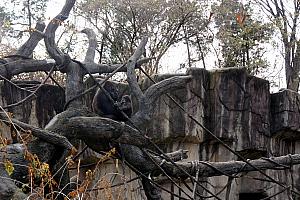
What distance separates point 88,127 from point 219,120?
3.06m

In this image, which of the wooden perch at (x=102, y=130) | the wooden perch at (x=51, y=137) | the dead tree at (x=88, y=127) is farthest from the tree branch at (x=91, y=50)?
the wooden perch at (x=51, y=137)

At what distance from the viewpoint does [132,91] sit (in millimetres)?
3285

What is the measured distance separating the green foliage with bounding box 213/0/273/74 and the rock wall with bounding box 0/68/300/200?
11.9 feet

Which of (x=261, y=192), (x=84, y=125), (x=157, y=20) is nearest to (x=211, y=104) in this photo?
(x=261, y=192)

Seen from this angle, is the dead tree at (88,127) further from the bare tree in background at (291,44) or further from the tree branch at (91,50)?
the bare tree in background at (291,44)

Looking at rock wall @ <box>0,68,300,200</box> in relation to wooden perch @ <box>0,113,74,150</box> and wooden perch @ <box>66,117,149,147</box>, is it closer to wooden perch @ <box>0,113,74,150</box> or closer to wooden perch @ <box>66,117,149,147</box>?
wooden perch @ <box>66,117,149,147</box>

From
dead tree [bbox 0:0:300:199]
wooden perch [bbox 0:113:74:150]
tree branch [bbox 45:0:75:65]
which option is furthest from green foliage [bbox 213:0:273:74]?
wooden perch [bbox 0:113:74:150]

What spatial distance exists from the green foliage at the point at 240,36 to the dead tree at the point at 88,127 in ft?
21.4

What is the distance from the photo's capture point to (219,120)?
5840 mm

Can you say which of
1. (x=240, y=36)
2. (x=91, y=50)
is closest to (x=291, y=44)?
(x=240, y=36)

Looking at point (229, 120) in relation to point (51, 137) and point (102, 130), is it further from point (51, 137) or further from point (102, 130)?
point (51, 137)

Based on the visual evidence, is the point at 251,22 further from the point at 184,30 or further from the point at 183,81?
the point at 183,81

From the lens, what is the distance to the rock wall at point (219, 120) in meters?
5.52

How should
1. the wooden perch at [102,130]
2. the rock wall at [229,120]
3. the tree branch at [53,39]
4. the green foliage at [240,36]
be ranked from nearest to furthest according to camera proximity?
the wooden perch at [102,130] → the tree branch at [53,39] → the rock wall at [229,120] → the green foliage at [240,36]
